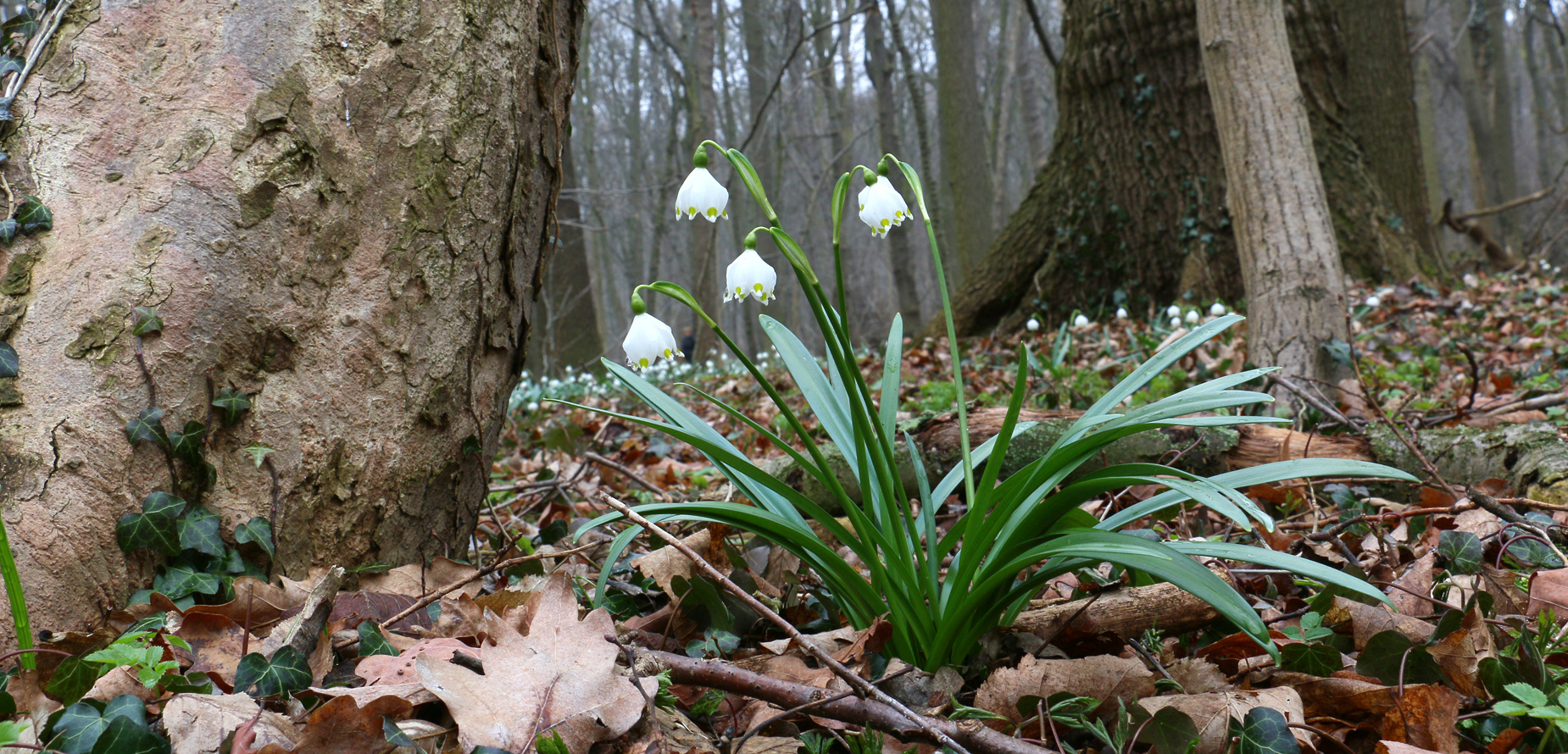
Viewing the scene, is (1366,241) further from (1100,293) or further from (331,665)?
(331,665)

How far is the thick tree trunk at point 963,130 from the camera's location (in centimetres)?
1045

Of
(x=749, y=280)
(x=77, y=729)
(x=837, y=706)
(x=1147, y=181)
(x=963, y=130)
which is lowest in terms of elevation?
(x=837, y=706)

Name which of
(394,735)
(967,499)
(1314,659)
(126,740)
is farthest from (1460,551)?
(126,740)

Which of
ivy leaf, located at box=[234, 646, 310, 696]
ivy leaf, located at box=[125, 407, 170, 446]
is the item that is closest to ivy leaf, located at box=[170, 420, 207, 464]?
ivy leaf, located at box=[125, 407, 170, 446]

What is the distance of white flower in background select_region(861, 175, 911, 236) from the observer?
4.57 feet

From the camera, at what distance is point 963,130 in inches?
416

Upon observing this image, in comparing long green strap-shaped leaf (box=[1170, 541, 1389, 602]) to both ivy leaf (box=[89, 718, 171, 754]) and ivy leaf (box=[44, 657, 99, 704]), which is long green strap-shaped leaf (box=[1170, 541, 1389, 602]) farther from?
ivy leaf (box=[44, 657, 99, 704])

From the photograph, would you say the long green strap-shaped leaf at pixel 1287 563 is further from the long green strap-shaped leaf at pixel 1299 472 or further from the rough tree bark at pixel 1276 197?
the rough tree bark at pixel 1276 197

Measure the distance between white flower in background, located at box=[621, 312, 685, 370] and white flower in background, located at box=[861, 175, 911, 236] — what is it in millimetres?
376

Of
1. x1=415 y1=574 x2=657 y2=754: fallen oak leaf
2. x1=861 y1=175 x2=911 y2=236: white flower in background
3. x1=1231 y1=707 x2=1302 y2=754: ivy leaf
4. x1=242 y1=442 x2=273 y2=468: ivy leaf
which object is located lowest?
x1=1231 y1=707 x2=1302 y2=754: ivy leaf

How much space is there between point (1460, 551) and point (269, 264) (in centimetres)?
237

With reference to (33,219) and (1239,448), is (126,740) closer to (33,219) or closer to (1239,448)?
(33,219)

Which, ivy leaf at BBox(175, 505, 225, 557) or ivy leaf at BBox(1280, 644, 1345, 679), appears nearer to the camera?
ivy leaf at BBox(1280, 644, 1345, 679)

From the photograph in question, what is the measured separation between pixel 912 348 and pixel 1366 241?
3.20 metres
